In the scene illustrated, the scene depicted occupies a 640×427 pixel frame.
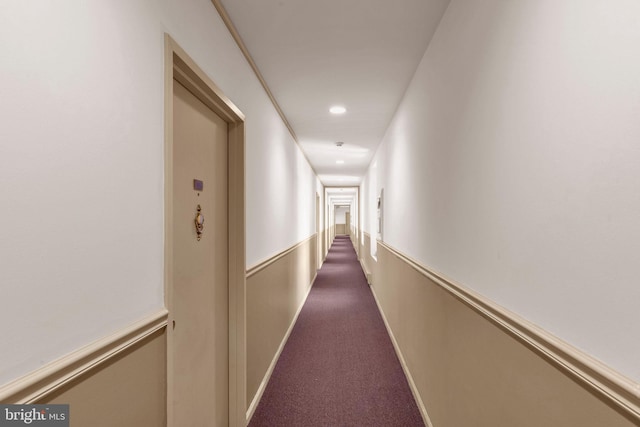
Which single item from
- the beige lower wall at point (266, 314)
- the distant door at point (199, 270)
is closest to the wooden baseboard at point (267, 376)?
the beige lower wall at point (266, 314)

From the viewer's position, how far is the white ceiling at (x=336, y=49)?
5.93 ft

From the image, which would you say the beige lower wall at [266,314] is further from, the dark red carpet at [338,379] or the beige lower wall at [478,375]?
the beige lower wall at [478,375]

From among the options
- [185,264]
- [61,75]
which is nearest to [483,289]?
[185,264]

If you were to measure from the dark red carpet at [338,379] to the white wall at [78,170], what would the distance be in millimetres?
1670

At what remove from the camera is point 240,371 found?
2139 millimetres

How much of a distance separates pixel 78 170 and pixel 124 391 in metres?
0.64

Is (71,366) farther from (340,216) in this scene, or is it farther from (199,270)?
(340,216)

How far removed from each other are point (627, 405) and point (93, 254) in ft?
4.06

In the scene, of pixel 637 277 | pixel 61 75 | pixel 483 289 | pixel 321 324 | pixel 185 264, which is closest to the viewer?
pixel 637 277

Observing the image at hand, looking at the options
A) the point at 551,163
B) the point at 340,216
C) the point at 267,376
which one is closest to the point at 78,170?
the point at 551,163

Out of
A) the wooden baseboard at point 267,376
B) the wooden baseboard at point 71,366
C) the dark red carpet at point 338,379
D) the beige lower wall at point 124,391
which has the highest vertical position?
the wooden baseboard at point 71,366

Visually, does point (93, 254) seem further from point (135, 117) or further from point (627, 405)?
point (627, 405)

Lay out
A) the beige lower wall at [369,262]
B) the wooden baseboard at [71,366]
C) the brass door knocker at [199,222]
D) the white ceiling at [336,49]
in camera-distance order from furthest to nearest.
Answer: the beige lower wall at [369,262] → the white ceiling at [336,49] → the brass door knocker at [199,222] → the wooden baseboard at [71,366]

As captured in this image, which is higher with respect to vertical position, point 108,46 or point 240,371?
point 108,46
